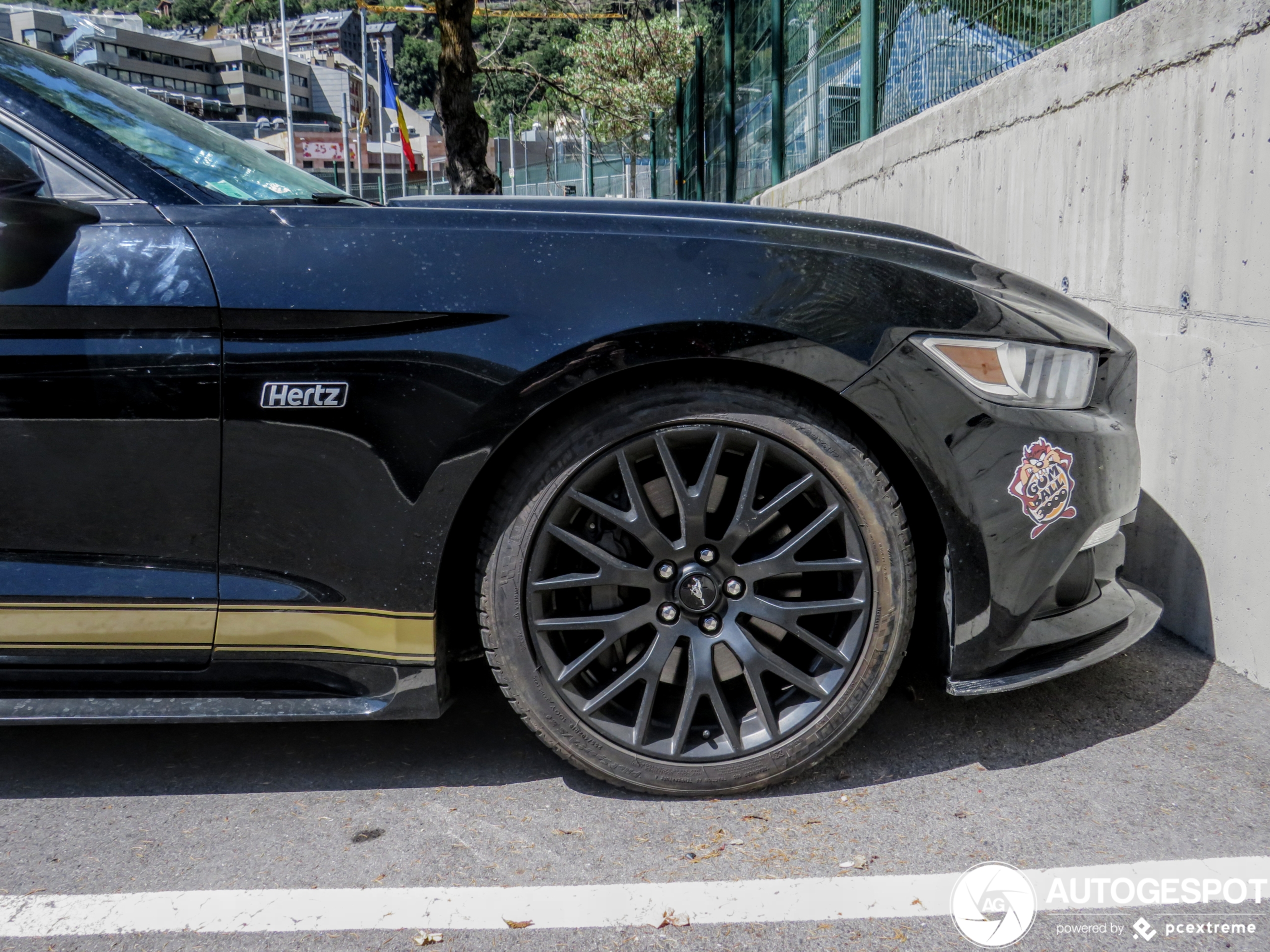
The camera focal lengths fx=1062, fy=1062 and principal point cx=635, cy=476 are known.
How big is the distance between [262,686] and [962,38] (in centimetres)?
485

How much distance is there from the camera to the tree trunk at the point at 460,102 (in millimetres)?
12820

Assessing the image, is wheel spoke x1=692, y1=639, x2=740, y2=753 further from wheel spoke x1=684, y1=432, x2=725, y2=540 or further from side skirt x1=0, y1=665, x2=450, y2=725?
side skirt x1=0, y1=665, x2=450, y2=725

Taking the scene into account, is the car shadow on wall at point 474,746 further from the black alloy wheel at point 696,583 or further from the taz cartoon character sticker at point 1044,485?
the taz cartoon character sticker at point 1044,485

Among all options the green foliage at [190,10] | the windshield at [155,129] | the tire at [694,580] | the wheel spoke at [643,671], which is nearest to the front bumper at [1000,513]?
the tire at [694,580]

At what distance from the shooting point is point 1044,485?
2.20 meters

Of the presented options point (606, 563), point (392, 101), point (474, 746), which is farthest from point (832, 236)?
point (392, 101)

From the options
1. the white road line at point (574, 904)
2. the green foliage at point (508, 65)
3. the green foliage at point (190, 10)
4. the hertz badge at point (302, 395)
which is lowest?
the white road line at point (574, 904)

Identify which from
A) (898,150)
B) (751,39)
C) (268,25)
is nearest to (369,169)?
(268,25)

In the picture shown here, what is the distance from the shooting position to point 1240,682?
2822 mm

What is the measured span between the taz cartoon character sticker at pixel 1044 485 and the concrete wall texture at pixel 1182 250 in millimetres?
918

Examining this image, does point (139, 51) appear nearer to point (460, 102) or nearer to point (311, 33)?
point (311, 33)

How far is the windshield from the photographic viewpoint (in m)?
2.29

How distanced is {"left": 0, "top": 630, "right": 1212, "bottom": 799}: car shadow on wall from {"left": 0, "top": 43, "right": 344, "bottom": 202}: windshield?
48.8 inches

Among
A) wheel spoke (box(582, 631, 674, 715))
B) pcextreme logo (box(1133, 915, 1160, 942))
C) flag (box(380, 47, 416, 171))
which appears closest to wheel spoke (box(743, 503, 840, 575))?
wheel spoke (box(582, 631, 674, 715))
